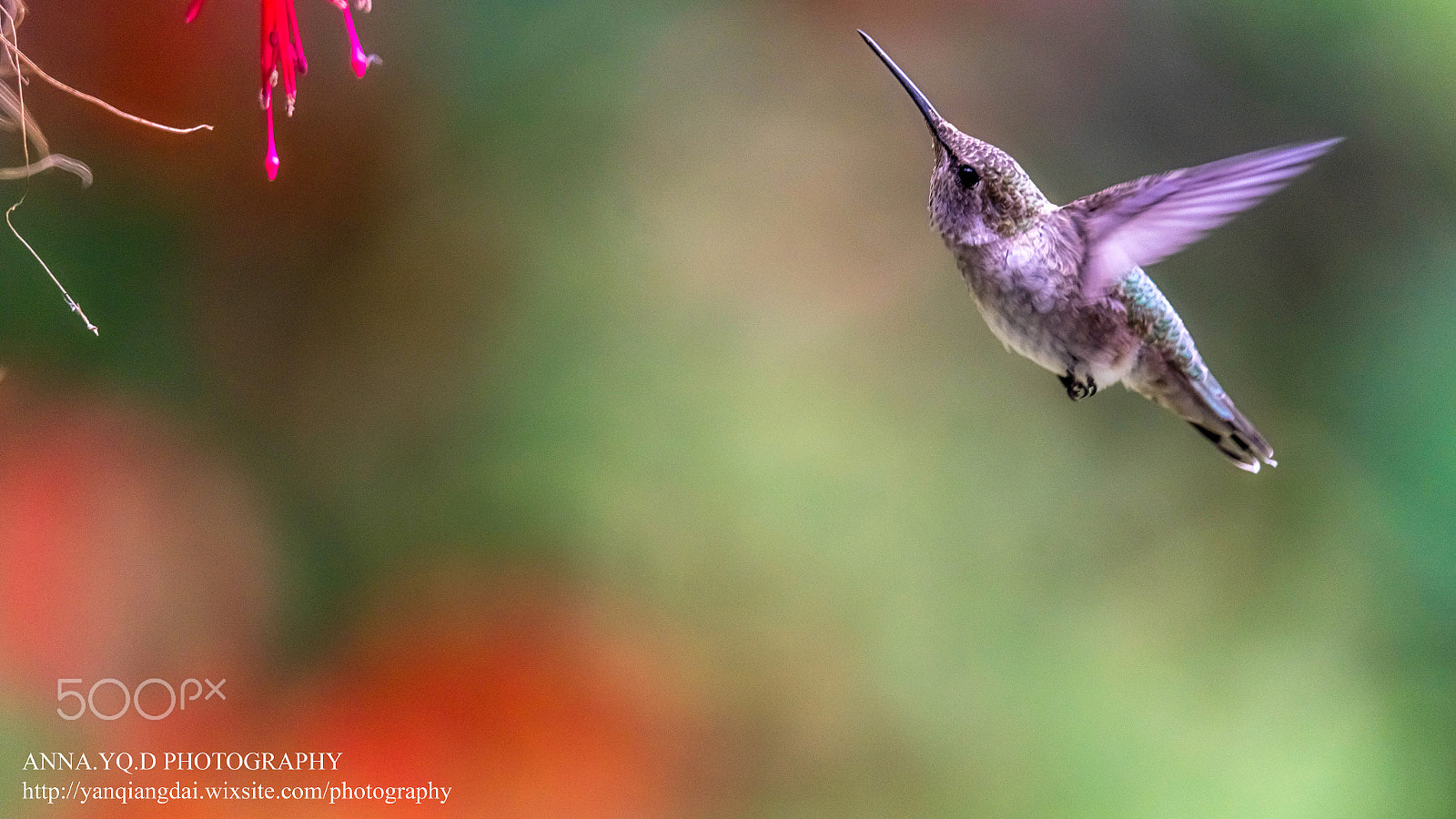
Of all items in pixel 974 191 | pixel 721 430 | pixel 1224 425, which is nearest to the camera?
pixel 974 191

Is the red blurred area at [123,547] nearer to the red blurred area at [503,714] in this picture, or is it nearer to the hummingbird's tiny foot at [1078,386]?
the red blurred area at [503,714]

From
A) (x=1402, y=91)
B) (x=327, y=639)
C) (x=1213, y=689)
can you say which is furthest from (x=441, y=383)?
(x=1402, y=91)

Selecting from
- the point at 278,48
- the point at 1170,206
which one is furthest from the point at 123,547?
the point at 1170,206

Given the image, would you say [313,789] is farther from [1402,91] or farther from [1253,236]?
[1402,91]

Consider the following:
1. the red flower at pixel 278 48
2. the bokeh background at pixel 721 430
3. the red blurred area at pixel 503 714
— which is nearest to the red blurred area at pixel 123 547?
the bokeh background at pixel 721 430

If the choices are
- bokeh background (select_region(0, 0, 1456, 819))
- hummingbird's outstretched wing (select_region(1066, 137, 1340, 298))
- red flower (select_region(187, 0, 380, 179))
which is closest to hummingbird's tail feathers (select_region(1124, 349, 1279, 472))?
hummingbird's outstretched wing (select_region(1066, 137, 1340, 298))

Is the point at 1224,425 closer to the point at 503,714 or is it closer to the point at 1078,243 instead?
the point at 1078,243

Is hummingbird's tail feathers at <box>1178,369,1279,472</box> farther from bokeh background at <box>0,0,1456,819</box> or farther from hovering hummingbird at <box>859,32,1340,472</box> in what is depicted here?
bokeh background at <box>0,0,1456,819</box>
